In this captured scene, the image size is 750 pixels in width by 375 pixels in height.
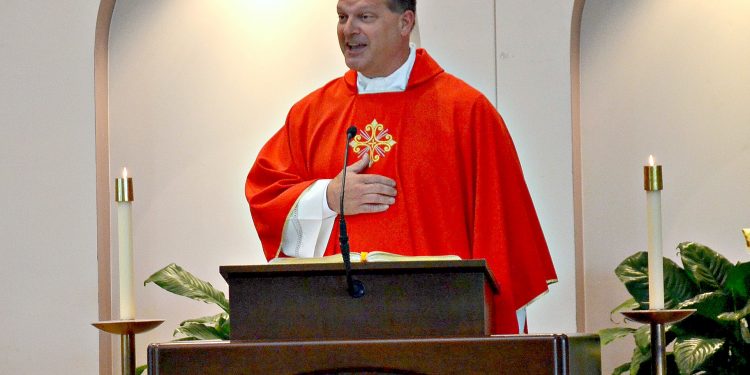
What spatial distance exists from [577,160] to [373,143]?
187cm

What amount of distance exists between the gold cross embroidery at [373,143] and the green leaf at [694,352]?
58.6 inches

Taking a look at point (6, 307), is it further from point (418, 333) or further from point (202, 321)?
point (418, 333)

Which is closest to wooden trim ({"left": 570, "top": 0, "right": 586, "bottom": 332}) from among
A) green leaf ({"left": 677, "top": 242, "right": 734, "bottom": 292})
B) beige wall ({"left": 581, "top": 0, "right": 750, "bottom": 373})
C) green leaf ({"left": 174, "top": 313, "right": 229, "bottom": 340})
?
beige wall ({"left": 581, "top": 0, "right": 750, "bottom": 373})

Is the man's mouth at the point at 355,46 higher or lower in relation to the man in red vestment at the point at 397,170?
higher

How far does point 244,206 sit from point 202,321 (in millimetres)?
721

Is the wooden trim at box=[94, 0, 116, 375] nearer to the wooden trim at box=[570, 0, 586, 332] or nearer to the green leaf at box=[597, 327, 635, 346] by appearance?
the wooden trim at box=[570, 0, 586, 332]

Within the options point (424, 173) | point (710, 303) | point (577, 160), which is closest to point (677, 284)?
point (710, 303)

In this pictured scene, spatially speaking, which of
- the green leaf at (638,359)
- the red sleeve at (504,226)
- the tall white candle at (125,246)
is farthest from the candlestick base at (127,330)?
the green leaf at (638,359)

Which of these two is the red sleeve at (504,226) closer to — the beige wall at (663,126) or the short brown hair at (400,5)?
the short brown hair at (400,5)

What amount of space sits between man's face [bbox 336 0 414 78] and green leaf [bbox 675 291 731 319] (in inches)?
64.7

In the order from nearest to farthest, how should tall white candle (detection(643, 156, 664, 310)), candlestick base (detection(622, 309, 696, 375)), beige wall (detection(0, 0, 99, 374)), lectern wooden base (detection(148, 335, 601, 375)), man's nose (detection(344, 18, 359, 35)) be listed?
1. lectern wooden base (detection(148, 335, 601, 375))
2. candlestick base (detection(622, 309, 696, 375))
3. tall white candle (detection(643, 156, 664, 310))
4. man's nose (detection(344, 18, 359, 35))
5. beige wall (detection(0, 0, 99, 374))

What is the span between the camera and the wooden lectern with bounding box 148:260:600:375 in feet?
8.50

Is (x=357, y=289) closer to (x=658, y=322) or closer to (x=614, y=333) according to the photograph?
(x=658, y=322)

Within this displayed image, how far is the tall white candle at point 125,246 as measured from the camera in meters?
3.25
